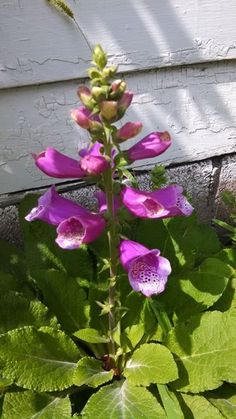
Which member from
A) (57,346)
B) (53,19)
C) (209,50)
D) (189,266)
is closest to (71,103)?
(53,19)

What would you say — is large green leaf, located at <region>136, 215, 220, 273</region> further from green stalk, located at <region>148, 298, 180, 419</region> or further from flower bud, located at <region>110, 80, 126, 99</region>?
flower bud, located at <region>110, 80, 126, 99</region>

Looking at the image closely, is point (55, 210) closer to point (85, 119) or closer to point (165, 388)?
point (85, 119)

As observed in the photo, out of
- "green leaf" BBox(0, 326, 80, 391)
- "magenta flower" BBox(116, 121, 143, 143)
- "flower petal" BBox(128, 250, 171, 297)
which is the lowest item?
"green leaf" BBox(0, 326, 80, 391)

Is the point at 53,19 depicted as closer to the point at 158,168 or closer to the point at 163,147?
the point at 158,168

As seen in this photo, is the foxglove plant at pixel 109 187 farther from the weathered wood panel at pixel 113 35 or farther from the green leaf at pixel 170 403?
the weathered wood panel at pixel 113 35

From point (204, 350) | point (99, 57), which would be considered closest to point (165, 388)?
point (204, 350)

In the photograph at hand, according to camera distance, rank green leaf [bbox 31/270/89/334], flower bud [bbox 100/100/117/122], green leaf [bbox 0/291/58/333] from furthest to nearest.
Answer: green leaf [bbox 31/270/89/334], green leaf [bbox 0/291/58/333], flower bud [bbox 100/100/117/122]

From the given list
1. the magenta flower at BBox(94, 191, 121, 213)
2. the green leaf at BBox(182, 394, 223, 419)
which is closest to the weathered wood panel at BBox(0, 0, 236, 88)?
the magenta flower at BBox(94, 191, 121, 213)
